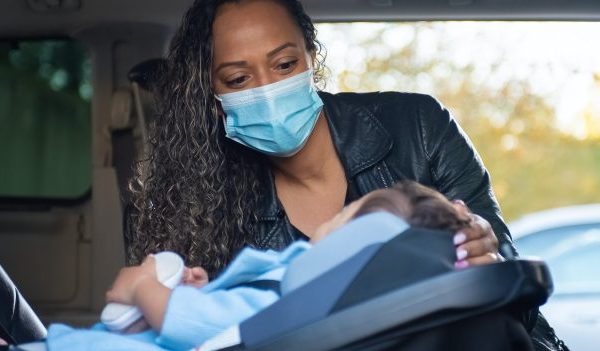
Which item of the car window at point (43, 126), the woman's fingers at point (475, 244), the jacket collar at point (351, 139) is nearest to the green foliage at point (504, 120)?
the car window at point (43, 126)

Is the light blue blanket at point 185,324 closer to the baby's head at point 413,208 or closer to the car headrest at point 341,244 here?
the car headrest at point 341,244

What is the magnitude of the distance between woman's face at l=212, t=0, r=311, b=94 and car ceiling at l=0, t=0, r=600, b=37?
798mm

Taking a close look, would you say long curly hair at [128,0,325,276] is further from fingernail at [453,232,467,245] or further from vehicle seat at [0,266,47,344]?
fingernail at [453,232,467,245]

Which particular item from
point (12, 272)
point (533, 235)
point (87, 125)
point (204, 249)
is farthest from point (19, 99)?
point (533, 235)

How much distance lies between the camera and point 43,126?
5.06 meters

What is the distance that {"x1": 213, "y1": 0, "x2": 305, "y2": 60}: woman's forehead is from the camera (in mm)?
2873

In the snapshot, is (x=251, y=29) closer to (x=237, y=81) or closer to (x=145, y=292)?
(x=237, y=81)

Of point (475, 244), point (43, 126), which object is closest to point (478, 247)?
point (475, 244)

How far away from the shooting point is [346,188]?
3.04 metres

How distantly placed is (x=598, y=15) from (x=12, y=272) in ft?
8.28

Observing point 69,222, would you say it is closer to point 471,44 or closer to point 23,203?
point 23,203

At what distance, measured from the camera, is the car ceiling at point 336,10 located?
147 inches

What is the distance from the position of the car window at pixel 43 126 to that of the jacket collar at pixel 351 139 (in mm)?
1902

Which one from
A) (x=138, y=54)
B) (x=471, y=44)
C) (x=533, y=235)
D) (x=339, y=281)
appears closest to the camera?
(x=339, y=281)
